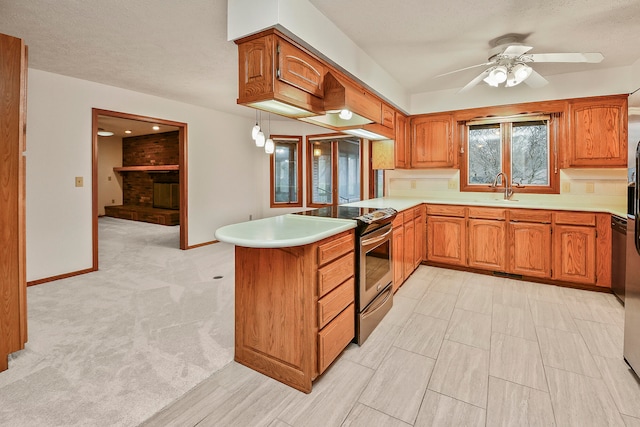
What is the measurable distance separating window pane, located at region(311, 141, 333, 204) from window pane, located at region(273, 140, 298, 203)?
39 centimetres

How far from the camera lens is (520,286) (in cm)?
348

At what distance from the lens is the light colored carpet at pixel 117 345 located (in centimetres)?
164

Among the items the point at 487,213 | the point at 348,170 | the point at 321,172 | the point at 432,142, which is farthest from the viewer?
the point at 321,172

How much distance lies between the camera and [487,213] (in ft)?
12.2

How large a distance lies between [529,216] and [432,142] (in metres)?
1.59

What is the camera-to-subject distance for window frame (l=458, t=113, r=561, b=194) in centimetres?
379

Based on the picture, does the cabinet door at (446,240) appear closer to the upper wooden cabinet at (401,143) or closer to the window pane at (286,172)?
the upper wooden cabinet at (401,143)

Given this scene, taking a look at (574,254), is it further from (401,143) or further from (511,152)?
(401,143)

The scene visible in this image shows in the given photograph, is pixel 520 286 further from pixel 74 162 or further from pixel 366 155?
pixel 74 162

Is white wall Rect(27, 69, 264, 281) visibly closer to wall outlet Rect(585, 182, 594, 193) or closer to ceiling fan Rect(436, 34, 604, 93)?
ceiling fan Rect(436, 34, 604, 93)

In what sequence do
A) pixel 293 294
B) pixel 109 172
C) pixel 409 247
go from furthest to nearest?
pixel 109 172 < pixel 409 247 < pixel 293 294

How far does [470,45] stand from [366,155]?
269 centimetres

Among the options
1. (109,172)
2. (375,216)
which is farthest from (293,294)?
(109,172)

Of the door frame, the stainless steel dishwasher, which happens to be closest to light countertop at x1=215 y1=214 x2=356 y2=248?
the stainless steel dishwasher
